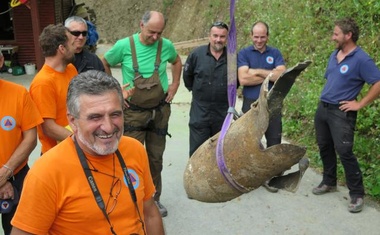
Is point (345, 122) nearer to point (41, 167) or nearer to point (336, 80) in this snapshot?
point (336, 80)

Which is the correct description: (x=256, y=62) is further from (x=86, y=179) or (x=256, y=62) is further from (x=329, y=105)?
(x=86, y=179)

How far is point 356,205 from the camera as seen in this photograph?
4688 millimetres

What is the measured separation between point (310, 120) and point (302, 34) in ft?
9.94

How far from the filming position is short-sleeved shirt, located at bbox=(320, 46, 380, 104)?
14.7 feet

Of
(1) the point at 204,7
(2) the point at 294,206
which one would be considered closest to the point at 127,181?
(2) the point at 294,206

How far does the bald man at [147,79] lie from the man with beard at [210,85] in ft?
1.50

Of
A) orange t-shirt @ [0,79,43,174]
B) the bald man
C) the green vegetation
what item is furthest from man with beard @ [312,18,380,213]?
orange t-shirt @ [0,79,43,174]

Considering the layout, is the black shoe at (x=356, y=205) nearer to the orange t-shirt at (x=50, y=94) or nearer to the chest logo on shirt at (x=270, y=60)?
the chest logo on shirt at (x=270, y=60)

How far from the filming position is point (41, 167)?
6.46 ft

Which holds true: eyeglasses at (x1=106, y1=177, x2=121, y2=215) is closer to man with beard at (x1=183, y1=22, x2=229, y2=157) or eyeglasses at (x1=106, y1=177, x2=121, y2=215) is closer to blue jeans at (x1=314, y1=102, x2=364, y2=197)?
man with beard at (x1=183, y1=22, x2=229, y2=157)

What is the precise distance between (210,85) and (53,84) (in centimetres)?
191

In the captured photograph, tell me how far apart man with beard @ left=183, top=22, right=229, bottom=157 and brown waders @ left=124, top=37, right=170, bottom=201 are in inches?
19.3

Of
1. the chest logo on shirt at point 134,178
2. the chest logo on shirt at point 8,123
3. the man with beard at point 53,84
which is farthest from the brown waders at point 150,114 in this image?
the chest logo on shirt at point 134,178

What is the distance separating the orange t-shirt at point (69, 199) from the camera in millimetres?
1929
